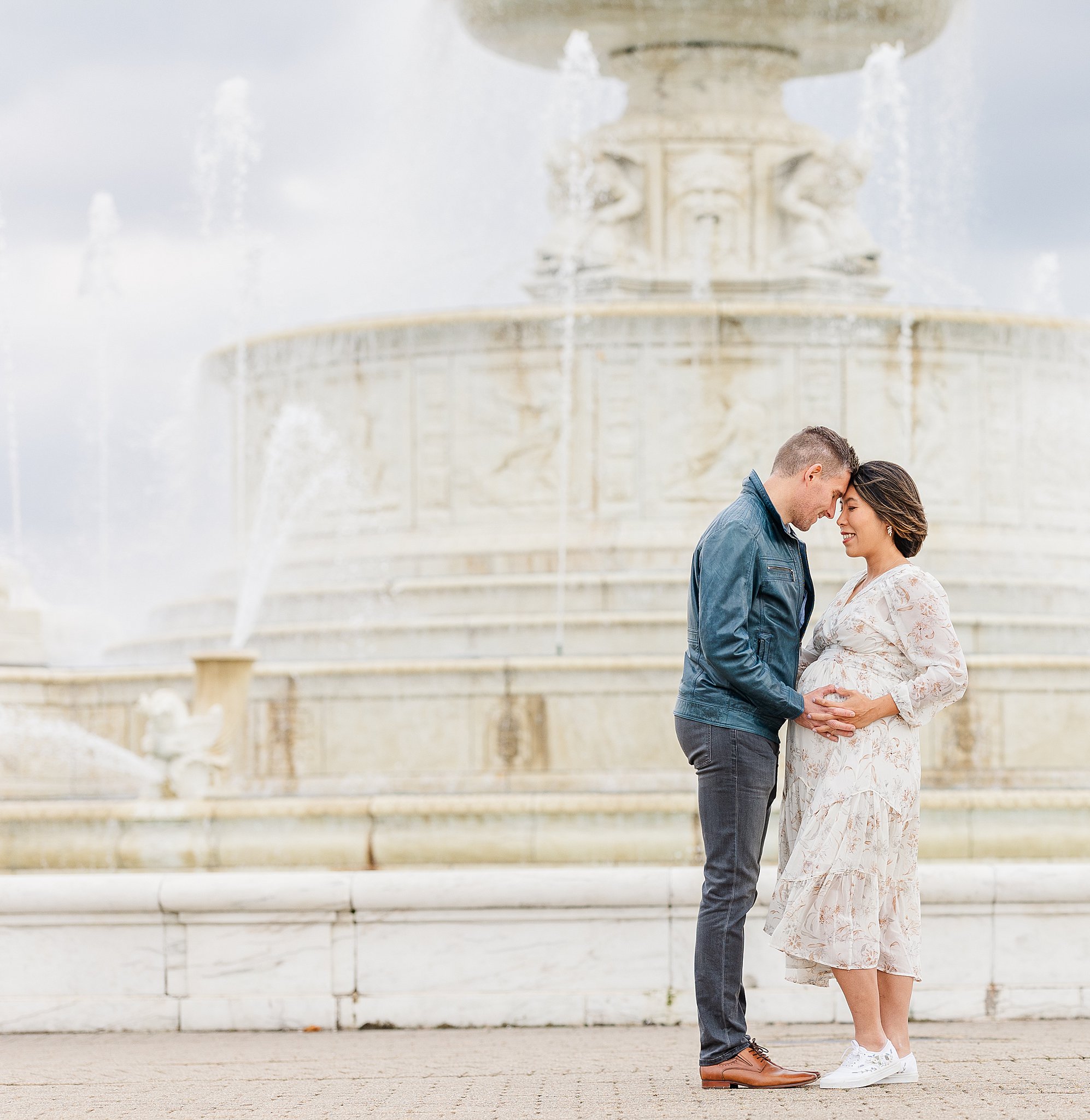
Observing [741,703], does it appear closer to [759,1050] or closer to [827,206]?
[759,1050]

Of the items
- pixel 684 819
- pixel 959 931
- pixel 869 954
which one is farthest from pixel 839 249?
pixel 869 954

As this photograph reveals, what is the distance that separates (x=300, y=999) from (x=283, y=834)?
6.72 ft

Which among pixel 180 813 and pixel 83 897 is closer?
pixel 83 897

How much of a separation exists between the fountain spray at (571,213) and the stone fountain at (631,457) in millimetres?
47

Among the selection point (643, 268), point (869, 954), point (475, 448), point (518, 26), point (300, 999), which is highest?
point (518, 26)

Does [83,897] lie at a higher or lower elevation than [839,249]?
lower

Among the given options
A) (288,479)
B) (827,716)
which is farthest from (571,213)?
(827,716)

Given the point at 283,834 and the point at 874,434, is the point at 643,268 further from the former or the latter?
the point at 283,834

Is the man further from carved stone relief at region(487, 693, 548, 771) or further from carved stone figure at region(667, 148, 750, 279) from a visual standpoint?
carved stone figure at region(667, 148, 750, 279)

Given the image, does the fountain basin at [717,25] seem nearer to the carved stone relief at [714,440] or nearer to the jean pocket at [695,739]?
the carved stone relief at [714,440]

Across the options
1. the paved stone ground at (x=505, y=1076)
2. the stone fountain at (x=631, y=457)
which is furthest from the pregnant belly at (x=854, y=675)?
the stone fountain at (x=631, y=457)

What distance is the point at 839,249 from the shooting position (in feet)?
55.4

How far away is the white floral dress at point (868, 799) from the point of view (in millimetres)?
4598

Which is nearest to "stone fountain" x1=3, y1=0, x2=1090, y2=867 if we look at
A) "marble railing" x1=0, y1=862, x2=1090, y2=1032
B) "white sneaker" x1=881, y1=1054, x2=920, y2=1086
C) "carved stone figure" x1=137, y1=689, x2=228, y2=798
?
"carved stone figure" x1=137, y1=689, x2=228, y2=798
